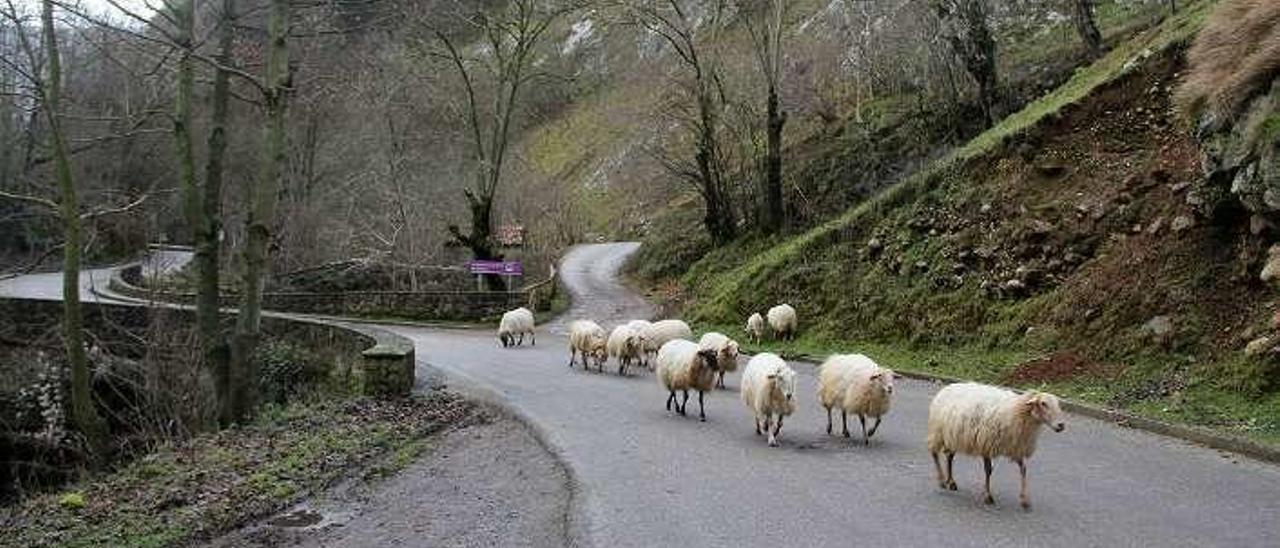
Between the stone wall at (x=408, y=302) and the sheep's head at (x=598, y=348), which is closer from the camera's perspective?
the sheep's head at (x=598, y=348)

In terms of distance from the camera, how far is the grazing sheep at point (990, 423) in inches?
352

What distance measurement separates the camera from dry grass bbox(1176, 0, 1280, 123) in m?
14.5

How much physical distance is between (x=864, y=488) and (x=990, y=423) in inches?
55.0

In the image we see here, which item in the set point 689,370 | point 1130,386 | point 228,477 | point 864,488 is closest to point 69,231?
point 228,477

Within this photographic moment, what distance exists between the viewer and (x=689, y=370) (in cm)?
1431

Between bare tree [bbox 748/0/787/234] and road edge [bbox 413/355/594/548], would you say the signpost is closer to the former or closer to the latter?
bare tree [bbox 748/0/787/234]

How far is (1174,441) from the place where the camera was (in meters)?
11.9

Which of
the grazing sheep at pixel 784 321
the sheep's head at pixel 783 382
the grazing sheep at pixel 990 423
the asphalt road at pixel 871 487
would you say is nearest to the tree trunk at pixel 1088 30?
the grazing sheep at pixel 784 321

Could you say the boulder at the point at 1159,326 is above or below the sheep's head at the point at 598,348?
above

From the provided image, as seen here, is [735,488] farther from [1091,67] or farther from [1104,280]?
[1091,67]

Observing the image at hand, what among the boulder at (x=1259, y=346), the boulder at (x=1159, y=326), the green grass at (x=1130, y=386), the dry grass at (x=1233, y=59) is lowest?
the green grass at (x=1130, y=386)

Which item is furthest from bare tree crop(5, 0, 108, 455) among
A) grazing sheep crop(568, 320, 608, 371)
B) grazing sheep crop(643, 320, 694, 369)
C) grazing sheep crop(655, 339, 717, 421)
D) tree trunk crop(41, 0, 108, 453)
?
grazing sheep crop(643, 320, 694, 369)

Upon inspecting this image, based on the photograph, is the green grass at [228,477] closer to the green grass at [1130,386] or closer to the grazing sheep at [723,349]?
the grazing sheep at [723,349]

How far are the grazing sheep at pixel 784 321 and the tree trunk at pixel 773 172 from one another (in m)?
10.2
